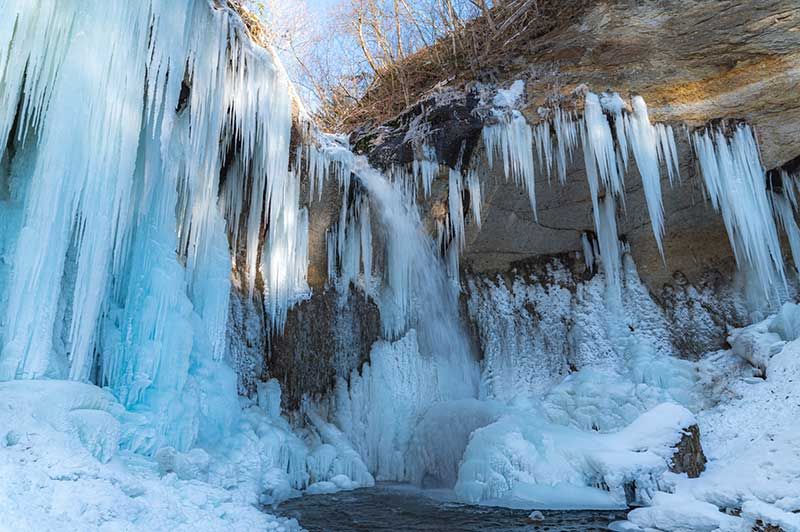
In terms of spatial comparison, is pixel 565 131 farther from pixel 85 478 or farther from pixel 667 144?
pixel 85 478

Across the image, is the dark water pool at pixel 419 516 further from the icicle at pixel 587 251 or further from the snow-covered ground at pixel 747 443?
the icicle at pixel 587 251

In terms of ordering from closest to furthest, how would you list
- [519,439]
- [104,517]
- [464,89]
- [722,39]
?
[104,517] < [519,439] < [722,39] < [464,89]

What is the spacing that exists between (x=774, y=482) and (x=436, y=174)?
6.28m

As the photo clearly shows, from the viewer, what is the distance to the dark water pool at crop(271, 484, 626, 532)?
15.0ft

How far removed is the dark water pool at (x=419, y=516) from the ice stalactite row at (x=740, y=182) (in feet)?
17.3

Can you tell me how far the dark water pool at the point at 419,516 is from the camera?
4.58 metres

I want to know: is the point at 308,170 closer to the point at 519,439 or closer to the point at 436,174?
the point at 436,174

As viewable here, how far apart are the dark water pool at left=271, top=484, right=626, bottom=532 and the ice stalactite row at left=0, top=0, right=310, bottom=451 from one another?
1565 mm

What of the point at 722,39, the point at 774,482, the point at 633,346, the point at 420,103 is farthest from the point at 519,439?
the point at 722,39

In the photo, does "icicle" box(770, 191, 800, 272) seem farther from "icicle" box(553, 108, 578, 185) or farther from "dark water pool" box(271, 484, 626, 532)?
"dark water pool" box(271, 484, 626, 532)

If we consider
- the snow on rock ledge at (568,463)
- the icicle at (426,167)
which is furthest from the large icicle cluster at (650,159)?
the snow on rock ledge at (568,463)

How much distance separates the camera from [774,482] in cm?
455

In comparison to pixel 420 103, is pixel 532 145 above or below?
below

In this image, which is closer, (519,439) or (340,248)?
(519,439)
